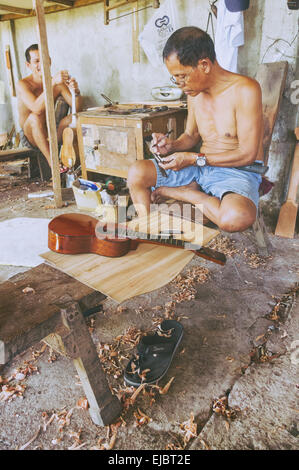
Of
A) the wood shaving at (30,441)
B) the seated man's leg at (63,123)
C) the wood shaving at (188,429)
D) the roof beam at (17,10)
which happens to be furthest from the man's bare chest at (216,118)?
the roof beam at (17,10)

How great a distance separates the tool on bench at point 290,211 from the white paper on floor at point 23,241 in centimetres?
274

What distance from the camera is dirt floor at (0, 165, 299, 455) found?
5.56 feet

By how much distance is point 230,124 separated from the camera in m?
2.93

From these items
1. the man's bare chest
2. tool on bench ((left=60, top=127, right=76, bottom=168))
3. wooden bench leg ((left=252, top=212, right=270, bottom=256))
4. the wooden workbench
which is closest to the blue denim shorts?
the man's bare chest

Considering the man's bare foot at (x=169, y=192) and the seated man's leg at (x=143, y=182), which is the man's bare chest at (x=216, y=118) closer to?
the man's bare foot at (x=169, y=192)

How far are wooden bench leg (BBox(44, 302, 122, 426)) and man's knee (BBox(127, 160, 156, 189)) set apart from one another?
1.74m

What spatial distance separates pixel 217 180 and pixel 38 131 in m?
3.87

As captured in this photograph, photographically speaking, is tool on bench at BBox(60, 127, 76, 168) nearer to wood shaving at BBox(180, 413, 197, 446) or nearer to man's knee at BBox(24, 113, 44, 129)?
man's knee at BBox(24, 113, 44, 129)

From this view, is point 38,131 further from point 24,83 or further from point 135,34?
point 135,34

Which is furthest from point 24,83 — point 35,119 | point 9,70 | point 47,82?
point 9,70

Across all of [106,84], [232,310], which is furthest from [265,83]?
[106,84]

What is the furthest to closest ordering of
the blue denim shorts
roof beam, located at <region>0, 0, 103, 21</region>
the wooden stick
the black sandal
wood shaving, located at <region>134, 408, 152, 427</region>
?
the wooden stick, roof beam, located at <region>0, 0, 103, 21</region>, the blue denim shorts, the black sandal, wood shaving, located at <region>134, 408, 152, 427</region>

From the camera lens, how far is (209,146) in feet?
10.5

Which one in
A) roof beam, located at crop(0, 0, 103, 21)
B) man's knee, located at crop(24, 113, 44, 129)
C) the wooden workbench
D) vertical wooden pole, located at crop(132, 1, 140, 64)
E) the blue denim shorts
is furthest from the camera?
man's knee, located at crop(24, 113, 44, 129)
